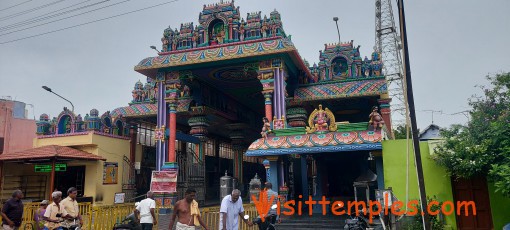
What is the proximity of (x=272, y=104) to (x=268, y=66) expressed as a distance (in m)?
2.12

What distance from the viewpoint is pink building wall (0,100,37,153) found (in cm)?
2498

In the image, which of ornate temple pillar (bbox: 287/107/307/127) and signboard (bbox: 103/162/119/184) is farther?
ornate temple pillar (bbox: 287/107/307/127)

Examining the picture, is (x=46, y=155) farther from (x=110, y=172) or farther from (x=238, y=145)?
(x=238, y=145)

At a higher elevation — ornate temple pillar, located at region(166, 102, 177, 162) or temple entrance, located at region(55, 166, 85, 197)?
ornate temple pillar, located at region(166, 102, 177, 162)

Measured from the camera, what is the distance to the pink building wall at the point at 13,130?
82.0 feet

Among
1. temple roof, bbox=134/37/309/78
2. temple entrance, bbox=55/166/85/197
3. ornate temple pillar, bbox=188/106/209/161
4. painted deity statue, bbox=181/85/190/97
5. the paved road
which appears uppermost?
temple roof, bbox=134/37/309/78

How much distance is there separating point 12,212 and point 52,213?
A: 1.09m

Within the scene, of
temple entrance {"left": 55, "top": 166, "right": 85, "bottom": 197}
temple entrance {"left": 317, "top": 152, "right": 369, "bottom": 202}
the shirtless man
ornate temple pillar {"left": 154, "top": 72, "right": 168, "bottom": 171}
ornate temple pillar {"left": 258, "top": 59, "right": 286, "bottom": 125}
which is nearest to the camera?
the shirtless man

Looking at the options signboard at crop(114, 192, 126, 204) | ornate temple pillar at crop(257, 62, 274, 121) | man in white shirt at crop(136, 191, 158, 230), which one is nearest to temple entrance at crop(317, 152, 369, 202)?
ornate temple pillar at crop(257, 62, 274, 121)

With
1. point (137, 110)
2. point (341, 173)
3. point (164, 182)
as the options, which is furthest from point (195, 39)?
point (341, 173)

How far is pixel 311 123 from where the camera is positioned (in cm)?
1512

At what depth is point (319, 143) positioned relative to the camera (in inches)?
566

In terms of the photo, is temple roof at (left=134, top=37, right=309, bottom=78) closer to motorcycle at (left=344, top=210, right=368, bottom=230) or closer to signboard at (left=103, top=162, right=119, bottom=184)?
signboard at (left=103, top=162, right=119, bottom=184)

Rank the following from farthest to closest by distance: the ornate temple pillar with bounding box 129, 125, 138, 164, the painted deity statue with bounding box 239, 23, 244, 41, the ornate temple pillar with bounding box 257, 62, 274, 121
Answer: the ornate temple pillar with bounding box 129, 125, 138, 164, the painted deity statue with bounding box 239, 23, 244, 41, the ornate temple pillar with bounding box 257, 62, 274, 121
